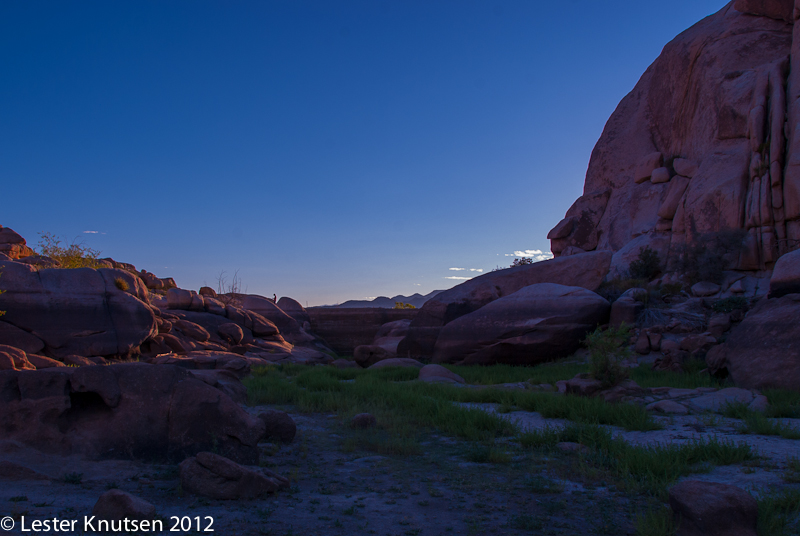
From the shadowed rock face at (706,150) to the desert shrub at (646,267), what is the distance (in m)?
0.81

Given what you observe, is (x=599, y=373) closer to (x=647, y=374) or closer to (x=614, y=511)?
(x=647, y=374)

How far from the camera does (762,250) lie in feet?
55.7

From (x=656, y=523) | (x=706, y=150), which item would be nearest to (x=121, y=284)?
(x=656, y=523)

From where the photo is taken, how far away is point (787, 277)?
31.1 ft

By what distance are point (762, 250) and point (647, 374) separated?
1019 cm

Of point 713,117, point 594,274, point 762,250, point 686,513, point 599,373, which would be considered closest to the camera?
point 686,513

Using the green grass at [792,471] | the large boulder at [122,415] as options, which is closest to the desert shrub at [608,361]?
the green grass at [792,471]

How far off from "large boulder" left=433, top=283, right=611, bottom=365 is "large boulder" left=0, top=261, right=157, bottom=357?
939 cm

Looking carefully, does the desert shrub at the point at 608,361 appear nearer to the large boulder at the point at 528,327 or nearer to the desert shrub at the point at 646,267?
the large boulder at the point at 528,327

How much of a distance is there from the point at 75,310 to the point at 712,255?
65.4 ft

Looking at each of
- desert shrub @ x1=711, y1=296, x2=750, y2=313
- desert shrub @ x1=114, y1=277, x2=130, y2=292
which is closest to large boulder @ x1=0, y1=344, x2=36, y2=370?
desert shrub @ x1=114, y1=277, x2=130, y2=292

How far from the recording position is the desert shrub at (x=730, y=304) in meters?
12.8

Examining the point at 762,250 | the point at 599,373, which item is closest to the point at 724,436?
the point at 599,373

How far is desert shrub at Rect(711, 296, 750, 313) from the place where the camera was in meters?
12.8
